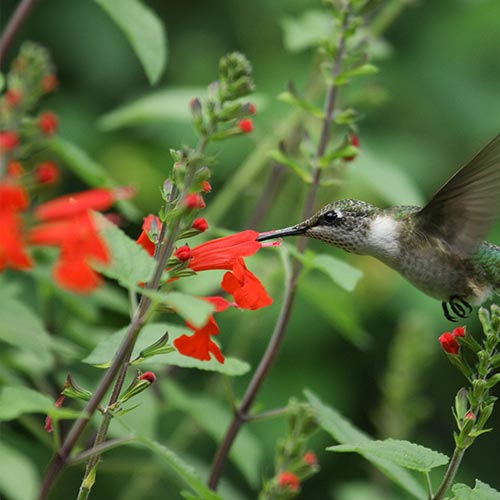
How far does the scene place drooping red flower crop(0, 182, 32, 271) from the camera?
1165 millimetres

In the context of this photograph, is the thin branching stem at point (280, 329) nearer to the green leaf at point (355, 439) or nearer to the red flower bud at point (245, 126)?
the green leaf at point (355, 439)

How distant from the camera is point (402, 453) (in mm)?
1670

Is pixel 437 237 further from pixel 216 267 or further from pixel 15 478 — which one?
pixel 15 478

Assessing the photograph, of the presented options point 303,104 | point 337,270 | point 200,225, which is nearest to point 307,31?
point 303,104

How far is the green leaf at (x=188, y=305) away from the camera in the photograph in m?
1.33

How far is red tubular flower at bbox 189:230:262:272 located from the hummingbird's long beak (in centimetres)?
34

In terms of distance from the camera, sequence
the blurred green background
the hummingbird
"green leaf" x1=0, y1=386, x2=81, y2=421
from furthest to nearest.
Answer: the blurred green background → the hummingbird → "green leaf" x1=0, y1=386, x2=81, y2=421

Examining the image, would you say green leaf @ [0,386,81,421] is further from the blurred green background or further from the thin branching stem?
the blurred green background

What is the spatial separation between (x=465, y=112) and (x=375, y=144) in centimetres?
62

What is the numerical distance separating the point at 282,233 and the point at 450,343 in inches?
21.0

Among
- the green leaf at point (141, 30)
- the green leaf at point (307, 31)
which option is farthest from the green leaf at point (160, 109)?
the green leaf at point (141, 30)

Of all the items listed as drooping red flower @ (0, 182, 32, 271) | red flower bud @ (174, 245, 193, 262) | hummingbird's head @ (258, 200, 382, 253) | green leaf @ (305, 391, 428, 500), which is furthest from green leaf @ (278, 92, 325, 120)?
drooping red flower @ (0, 182, 32, 271)

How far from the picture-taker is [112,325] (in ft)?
13.6

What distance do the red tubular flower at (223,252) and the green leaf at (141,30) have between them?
83cm
